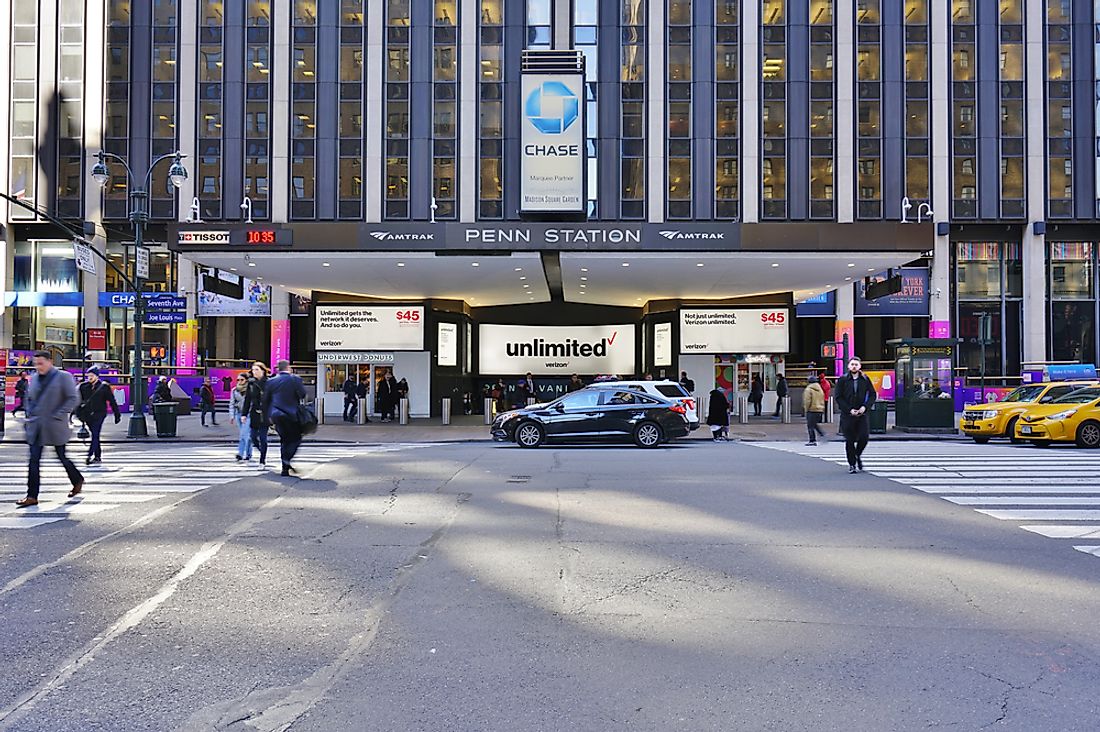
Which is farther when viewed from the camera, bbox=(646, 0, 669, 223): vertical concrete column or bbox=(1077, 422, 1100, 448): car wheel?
bbox=(646, 0, 669, 223): vertical concrete column

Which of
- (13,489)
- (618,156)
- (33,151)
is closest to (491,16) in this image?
(618,156)

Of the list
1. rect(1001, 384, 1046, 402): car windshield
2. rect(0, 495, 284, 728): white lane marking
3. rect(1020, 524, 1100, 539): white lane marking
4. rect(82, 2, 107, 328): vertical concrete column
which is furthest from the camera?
rect(82, 2, 107, 328): vertical concrete column

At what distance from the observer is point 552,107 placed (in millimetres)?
28297

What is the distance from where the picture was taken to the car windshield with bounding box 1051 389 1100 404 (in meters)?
A: 19.4

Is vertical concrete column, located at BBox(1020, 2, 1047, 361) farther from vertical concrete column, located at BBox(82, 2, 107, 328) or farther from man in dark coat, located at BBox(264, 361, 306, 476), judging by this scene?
vertical concrete column, located at BBox(82, 2, 107, 328)

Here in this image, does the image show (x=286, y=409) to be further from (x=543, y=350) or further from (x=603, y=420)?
(x=543, y=350)

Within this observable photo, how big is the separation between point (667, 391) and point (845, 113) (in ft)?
73.2

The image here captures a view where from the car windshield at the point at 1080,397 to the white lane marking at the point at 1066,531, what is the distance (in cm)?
1253

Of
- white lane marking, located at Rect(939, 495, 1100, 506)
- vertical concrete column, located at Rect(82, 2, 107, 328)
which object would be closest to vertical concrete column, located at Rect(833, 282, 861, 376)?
white lane marking, located at Rect(939, 495, 1100, 506)

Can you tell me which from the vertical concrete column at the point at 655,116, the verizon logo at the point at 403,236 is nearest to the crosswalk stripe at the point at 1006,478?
the verizon logo at the point at 403,236

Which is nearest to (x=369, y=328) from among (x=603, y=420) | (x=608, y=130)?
(x=608, y=130)

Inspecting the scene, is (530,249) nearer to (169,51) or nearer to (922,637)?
(922,637)

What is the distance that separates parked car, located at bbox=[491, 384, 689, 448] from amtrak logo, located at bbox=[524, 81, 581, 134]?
12813 millimetres

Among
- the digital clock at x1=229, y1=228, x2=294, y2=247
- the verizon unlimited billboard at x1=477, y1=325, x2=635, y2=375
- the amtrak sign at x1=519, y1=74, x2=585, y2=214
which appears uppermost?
the amtrak sign at x1=519, y1=74, x2=585, y2=214
